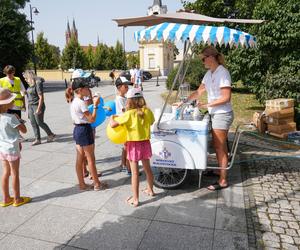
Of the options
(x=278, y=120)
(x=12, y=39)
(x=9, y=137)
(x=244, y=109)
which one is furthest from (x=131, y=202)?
(x=12, y=39)

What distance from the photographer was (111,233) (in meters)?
3.61

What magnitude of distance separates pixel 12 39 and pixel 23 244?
2649 centimetres

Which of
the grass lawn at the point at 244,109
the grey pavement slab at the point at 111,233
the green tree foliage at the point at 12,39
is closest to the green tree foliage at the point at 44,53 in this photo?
the green tree foliage at the point at 12,39

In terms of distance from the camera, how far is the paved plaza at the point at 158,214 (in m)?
3.44

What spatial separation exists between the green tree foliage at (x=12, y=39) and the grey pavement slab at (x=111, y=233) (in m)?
25.6

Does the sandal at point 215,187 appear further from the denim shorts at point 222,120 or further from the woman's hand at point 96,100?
the woman's hand at point 96,100

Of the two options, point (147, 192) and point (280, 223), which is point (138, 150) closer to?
point (147, 192)

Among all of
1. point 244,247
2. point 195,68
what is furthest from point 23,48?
point 244,247

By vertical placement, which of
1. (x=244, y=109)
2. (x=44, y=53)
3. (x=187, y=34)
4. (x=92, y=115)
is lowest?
(x=244, y=109)

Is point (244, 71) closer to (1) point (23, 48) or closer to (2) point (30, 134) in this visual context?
(2) point (30, 134)

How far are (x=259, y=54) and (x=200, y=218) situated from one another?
8.06 m

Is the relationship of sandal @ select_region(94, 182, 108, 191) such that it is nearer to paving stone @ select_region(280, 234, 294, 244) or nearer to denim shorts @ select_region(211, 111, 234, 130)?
denim shorts @ select_region(211, 111, 234, 130)

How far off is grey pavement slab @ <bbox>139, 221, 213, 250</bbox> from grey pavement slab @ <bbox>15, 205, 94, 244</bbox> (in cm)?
90

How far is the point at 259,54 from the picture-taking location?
10414mm
